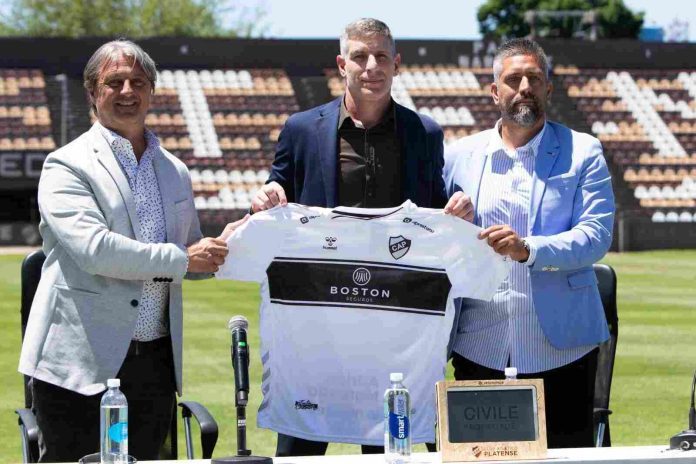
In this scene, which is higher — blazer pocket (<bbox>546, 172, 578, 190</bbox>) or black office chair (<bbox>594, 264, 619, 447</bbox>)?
blazer pocket (<bbox>546, 172, 578, 190</bbox>)

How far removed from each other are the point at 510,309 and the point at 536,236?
1.00 ft

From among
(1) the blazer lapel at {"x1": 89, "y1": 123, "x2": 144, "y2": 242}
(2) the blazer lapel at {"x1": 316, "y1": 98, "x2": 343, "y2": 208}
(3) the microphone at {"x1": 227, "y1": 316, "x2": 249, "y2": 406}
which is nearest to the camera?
(3) the microphone at {"x1": 227, "y1": 316, "x2": 249, "y2": 406}

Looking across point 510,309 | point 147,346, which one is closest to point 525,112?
point 510,309

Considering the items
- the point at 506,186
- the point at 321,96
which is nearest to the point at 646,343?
the point at 506,186

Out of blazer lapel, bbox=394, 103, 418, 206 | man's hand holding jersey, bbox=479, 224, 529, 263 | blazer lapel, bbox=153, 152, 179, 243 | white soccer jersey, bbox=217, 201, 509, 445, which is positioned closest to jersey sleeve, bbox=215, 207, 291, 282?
white soccer jersey, bbox=217, 201, 509, 445

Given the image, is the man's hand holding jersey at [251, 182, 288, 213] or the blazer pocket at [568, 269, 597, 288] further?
the blazer pocket at [568, 269, 597, 288]

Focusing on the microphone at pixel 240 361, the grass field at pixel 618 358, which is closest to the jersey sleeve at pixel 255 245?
the microphone at pixel 240 361

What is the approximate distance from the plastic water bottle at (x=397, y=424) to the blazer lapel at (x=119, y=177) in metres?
1.20

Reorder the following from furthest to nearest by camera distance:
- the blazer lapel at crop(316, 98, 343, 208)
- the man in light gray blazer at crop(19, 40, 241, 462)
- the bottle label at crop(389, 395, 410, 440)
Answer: the blazer lapel at crop(316, 98, 343, 208) → the man in light gray blazer at crop(19, 40, 241, 462) → the bottle label at crop(389, 395, 410, 440)

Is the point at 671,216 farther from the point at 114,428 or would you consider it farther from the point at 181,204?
the point at 114,428

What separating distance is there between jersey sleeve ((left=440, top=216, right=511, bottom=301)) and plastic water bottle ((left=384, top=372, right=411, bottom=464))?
890 millimetres

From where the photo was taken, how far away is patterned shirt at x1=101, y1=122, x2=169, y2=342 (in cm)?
487

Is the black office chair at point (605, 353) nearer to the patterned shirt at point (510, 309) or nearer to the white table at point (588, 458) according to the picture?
the patterned shirt at point (510, 309)

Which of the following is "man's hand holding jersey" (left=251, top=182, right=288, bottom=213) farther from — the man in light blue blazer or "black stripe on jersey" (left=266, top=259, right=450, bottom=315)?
the man in light blue blazer
